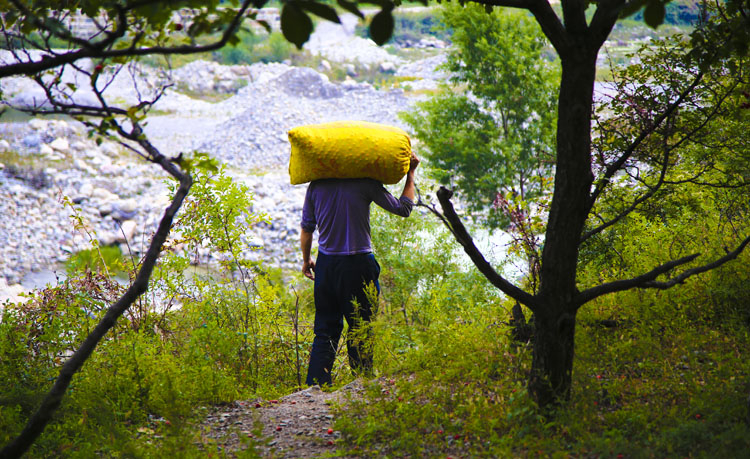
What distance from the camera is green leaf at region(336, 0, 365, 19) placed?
1.44 m

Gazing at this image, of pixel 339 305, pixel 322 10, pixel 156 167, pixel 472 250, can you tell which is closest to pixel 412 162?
pixel 339 305

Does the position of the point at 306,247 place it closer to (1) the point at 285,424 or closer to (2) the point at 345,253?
(2) the point at 345,253

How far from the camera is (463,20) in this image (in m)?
13.9

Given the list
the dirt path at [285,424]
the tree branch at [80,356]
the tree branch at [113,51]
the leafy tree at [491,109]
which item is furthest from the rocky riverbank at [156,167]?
the leafy tree at [491,109]

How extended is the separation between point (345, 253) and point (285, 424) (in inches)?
45.2

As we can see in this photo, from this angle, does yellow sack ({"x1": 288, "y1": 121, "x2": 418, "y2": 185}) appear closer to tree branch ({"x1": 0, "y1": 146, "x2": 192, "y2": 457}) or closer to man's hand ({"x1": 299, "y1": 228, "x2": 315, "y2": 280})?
man's hand ({"x1": 299, "y1": 228, "x2": 315, "y2": 280})

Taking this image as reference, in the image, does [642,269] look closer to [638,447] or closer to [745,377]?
[745,377]

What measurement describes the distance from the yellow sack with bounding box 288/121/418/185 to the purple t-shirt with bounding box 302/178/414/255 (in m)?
0.09

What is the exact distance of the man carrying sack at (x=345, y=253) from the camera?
146 inches

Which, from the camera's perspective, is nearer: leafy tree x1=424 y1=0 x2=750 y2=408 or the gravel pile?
leafy tree x1=424 y1=0 x2=750 y2=408

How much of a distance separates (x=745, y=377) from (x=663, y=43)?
6.69ft

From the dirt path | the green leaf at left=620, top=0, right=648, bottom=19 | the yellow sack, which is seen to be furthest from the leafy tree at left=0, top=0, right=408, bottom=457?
the yellow sack

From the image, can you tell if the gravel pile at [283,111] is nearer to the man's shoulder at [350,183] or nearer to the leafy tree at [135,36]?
the man's shoulder at [350,183]

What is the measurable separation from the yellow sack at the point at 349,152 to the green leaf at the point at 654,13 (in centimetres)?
220
